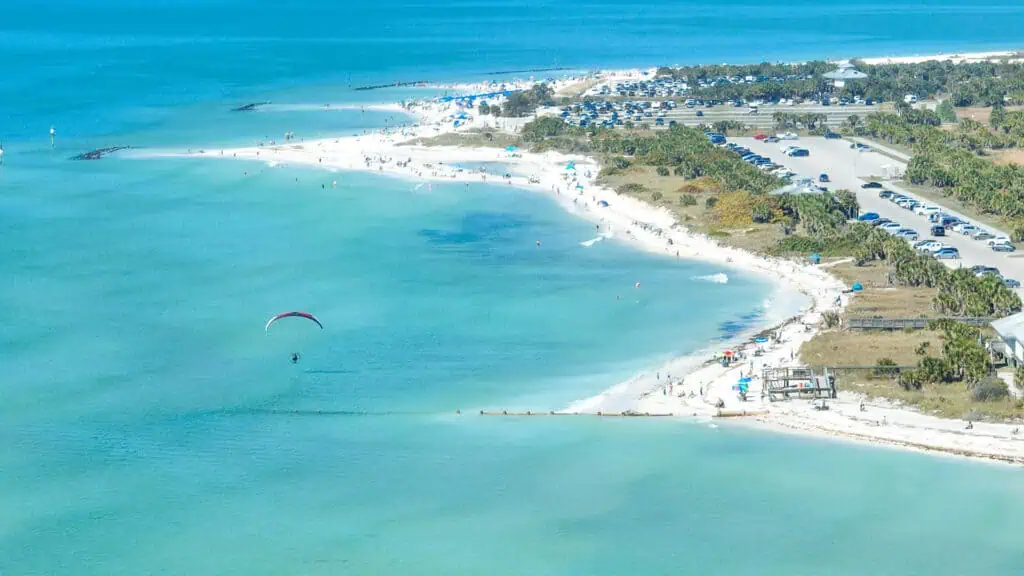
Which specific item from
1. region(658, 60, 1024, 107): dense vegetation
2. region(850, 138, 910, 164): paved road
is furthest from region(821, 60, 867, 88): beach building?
region(850, 138, 910, 164): paved road

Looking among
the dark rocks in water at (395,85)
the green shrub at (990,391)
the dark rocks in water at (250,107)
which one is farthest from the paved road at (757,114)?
the green shrub at (990,391)

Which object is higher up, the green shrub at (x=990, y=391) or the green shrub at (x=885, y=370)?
the green shrub at (x=885, y=370)

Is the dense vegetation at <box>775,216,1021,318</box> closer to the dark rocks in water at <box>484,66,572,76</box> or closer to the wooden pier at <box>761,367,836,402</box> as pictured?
the wooden pier at <box>761,367,836,402</box>

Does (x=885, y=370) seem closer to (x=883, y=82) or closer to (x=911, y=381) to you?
(x=911, y=381)

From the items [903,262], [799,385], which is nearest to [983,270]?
[903,262]

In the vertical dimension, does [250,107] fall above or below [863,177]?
above

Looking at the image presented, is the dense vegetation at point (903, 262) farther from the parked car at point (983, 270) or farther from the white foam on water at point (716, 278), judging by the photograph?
the white foam on water at point (716, 278)

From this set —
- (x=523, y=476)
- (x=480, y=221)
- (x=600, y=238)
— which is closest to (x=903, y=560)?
(x=523, y=476)
